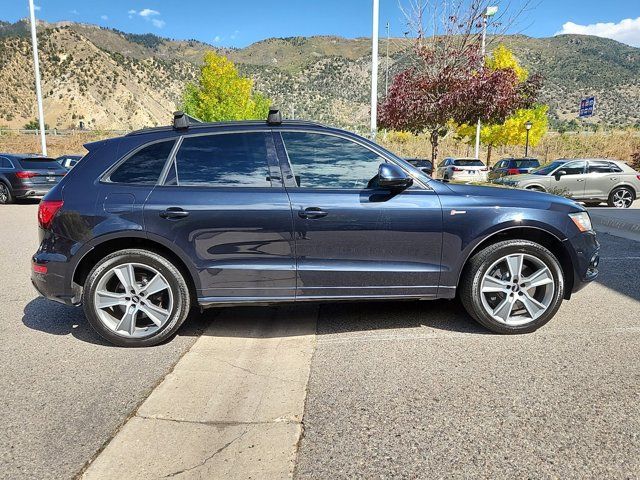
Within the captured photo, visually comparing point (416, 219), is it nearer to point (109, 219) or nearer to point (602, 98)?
point (109, 219)

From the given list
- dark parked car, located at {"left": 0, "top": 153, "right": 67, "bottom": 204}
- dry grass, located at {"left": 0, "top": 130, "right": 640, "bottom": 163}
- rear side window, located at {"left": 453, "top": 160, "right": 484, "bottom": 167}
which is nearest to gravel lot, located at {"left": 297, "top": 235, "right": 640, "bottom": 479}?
dark parked car, located at {"left": 0, "top": 153, "right": 67, "bottom": 204}

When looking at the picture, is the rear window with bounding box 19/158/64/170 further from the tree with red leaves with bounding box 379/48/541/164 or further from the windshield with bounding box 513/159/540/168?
the windshield with bounding box 513/159/540/168

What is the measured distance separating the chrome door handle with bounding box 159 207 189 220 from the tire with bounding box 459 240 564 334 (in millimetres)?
2388

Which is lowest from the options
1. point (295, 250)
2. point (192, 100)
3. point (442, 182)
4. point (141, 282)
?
point (141, 282)

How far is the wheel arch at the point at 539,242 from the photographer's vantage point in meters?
3.95

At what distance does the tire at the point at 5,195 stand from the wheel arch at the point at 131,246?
1322 centimetres

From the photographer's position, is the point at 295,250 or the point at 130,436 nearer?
the point at 130,436

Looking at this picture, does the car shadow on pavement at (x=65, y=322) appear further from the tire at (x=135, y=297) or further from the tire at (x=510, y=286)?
the tire at (x=510, y=286)

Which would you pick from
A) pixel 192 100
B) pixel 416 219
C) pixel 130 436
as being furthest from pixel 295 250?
pixel 192 100

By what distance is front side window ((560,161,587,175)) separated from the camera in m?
13.9

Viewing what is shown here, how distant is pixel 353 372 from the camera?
3.32 metres

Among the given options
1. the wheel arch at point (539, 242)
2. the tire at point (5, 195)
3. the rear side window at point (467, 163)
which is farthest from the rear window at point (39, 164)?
the rear side window at point (467, 163)

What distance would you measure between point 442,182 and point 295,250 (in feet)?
4.59

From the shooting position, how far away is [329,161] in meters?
3.88
